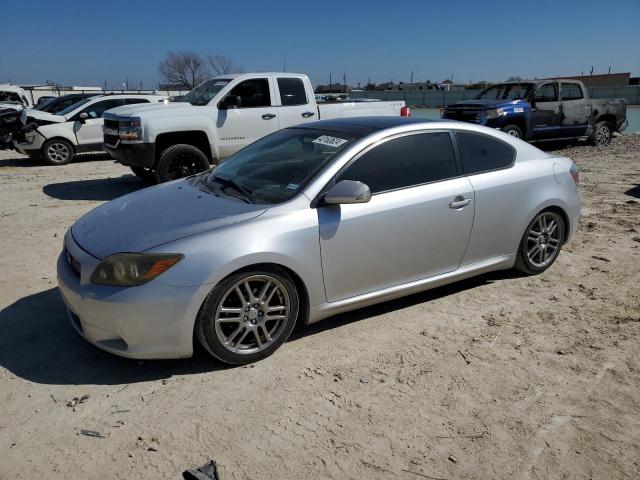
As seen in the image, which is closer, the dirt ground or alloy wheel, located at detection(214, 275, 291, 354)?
the dirt ground

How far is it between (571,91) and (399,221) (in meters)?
13.1

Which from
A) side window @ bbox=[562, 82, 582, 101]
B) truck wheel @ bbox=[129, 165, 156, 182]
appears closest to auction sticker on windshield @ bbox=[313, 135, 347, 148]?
truck wheel @ bbox=[129, 165, 156, 182]

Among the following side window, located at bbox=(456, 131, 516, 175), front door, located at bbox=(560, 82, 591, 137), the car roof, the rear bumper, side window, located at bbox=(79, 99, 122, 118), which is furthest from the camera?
front door, located at bbox=(560, 82, 591, 137)

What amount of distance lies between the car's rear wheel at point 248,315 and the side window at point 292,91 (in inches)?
259

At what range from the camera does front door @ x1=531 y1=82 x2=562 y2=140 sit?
13812mm

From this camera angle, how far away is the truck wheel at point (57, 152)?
12523 mm

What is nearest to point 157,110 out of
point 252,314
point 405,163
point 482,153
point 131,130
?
point 131,130

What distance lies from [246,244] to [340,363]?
1010 millimetres

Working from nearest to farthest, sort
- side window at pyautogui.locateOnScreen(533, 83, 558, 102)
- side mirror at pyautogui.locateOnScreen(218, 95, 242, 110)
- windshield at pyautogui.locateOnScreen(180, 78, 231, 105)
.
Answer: side mirror at pyautogui.locateOnScreen(218, 95, 242, 110)
windshield at pyautogui.locateOnScreen(180, 78, 231, 105)
side window at pyautogui.locateOnScreen(533, 83, 558, 102)

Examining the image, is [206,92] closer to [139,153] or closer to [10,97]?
[139,153]

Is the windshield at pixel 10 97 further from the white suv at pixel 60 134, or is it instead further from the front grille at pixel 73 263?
the front grille at pixel 73 263

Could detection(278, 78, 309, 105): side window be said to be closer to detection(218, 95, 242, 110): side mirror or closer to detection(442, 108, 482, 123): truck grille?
detection(218, 95, 242, 110): side mirror

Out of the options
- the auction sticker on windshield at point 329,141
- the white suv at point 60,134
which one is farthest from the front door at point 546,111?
the auction sticker on windshield at point 329,141

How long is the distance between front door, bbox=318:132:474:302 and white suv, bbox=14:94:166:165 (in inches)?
422
